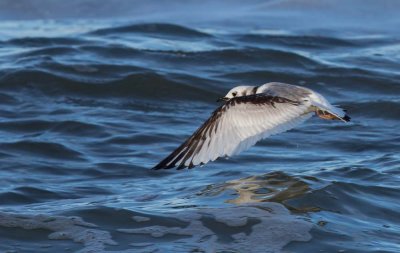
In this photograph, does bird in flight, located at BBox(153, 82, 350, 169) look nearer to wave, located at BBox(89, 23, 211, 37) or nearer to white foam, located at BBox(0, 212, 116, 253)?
white foam, located at BBox(0, 212, 116, 253)

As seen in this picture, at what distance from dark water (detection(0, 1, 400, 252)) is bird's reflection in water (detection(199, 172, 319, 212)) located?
0.6 inches

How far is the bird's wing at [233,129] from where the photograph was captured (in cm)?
755

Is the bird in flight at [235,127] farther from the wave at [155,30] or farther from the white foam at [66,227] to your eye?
the wave at [155,30]

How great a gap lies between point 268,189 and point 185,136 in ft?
7.16

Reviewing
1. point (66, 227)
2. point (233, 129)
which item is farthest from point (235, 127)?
point (66, 227)

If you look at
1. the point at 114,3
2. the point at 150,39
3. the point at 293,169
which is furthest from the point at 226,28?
the point at 293,169

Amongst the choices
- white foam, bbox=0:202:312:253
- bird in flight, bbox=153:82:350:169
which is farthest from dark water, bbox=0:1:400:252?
bird in flight, bbox=153:82:350:169

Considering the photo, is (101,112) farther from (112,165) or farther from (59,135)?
(112,165)

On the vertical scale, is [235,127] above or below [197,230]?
above

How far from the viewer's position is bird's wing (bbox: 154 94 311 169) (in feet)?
24.8

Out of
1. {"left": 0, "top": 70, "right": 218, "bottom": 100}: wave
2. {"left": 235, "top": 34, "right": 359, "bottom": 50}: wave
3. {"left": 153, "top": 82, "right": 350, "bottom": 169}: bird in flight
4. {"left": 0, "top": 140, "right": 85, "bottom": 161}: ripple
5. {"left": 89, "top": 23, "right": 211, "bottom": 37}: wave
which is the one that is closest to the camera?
{"left": 153, "top": 82, "right": 350, "bottom": 169}: bird in flight

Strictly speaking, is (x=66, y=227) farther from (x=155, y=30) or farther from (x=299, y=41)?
(x=155, y=30)

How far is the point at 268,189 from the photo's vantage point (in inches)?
303

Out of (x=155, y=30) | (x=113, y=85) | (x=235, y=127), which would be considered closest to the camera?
(x=235, y=127)
